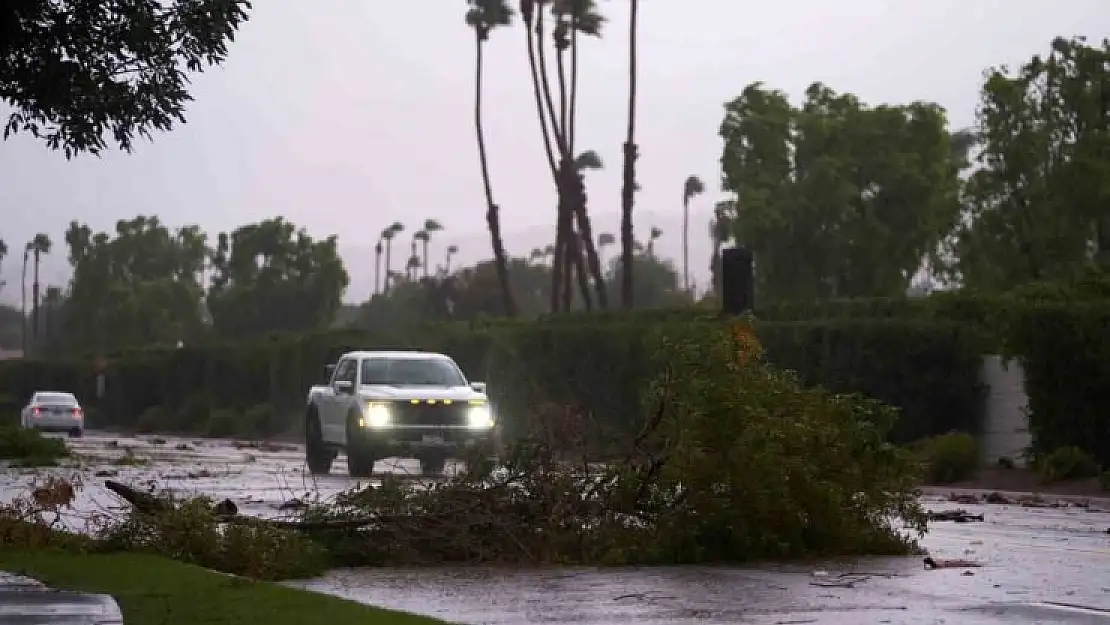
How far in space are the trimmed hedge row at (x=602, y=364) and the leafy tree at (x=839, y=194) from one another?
16.4 m

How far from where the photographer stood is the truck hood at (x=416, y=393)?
2927 centimetres

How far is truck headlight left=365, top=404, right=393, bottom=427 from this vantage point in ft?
95.2

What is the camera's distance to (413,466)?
33.6 metres

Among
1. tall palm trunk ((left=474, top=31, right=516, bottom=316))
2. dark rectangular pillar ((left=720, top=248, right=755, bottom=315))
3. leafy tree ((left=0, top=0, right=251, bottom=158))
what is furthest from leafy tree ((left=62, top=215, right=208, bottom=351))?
leafy tree ((left=0, top=0, right=251, bottom=158))

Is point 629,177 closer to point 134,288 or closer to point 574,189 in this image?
point 574,189

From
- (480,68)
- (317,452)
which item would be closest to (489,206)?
(480,68)

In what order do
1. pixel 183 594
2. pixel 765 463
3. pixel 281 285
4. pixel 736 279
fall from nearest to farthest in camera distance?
pixel 183 594, pixel 765 463, pixel 736 279, pixel 281 285

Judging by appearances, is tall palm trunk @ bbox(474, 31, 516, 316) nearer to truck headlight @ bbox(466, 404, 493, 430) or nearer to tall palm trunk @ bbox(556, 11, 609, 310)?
tall palm trunk @ bbox(556, 11, 609, 310)

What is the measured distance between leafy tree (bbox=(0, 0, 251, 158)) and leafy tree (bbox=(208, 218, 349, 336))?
102289 millimetres

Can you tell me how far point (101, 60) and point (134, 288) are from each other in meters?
124

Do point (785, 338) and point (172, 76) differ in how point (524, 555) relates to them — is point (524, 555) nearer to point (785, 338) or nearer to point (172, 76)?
point (172, 76)

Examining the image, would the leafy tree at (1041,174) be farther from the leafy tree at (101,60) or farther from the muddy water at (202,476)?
the leafy tree at (101,60)

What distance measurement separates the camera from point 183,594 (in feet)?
39.9

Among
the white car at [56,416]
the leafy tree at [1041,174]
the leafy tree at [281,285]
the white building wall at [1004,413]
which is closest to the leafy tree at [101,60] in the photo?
the white building wall at [1004,413]
